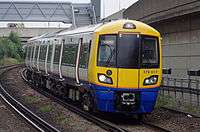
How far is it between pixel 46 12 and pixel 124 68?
4554cm

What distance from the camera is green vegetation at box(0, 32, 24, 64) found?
69906 mm

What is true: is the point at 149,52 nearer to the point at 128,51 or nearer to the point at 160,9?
the point at 128,51

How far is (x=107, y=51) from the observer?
13.9m

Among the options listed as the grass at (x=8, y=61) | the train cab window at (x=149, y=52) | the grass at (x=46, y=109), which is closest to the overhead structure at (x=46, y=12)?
the grass at (x=8, y=61)

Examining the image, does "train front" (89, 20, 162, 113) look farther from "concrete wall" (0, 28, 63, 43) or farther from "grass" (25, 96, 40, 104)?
"concrete wall" (0, 28, 63, 43)

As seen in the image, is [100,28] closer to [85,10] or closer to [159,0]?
[159,0]

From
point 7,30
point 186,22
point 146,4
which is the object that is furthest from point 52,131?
point 7,30

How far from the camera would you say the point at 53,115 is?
16.2 meters

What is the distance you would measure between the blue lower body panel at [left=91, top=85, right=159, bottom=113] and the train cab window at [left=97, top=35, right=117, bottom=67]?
2.34 feet

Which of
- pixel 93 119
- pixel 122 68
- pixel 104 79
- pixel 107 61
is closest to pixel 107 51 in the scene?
pixel 107 61

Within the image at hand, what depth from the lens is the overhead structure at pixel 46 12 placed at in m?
57.1

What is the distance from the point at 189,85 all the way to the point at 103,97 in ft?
21.7

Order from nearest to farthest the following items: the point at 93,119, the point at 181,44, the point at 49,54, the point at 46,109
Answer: the point at 93,119 < the point at 46,109 < the point at 181,44 < the point at 49,54

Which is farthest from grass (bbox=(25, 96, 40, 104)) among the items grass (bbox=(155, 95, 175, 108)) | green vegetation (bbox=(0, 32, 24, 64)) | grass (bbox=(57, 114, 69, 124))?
green vegetation (bbox=(0, 32, 24, 64))
